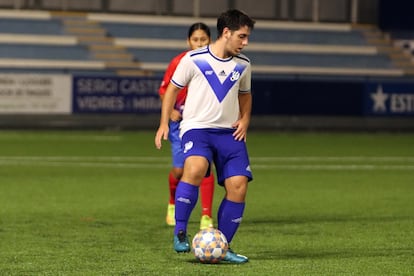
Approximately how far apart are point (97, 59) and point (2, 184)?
2371 centimetres

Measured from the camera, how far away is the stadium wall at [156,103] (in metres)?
33.3

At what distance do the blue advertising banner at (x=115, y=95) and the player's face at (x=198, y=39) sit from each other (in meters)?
22.3

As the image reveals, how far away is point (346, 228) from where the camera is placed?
1216 cm

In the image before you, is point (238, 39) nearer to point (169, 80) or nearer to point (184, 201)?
point (184, 201)

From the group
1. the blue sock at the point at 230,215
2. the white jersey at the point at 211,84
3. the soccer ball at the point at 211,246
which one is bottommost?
the soccer ball at the point at 211,246

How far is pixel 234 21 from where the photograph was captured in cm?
922

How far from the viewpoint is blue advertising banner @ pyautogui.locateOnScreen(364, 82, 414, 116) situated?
118 feet

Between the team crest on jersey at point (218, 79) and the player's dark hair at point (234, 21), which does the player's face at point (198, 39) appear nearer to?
the team crest on jersey at point (218, 79)

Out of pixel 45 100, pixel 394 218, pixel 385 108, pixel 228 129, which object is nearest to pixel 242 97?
pixel 228 129

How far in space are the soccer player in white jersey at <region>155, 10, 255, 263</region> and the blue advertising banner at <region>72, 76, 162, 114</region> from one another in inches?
958

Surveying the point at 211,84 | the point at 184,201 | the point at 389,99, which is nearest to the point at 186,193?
the point at 184,201

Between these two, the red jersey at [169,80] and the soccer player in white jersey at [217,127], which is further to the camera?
the red jersey at [169,80]

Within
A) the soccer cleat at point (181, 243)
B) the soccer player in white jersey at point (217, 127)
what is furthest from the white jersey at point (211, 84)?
the soccer cleat at point (181, 243)

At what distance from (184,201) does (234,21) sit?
1578 millimetres
